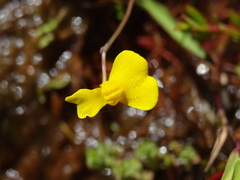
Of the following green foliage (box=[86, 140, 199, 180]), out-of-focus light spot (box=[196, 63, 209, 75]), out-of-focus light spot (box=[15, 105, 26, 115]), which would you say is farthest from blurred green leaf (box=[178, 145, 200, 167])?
out-of-focus light spot (box=[15, 105, 26, 115])

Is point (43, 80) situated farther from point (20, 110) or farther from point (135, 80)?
point (135, 80)

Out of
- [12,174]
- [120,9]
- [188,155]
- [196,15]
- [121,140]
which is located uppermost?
[196,15]

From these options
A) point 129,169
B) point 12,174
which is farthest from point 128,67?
point 12,174

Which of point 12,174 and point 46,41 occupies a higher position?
point 46,41

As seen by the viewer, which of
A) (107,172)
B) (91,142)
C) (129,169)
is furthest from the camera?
(91,142)

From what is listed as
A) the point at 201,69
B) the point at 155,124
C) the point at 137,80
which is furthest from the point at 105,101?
the point at 201,69

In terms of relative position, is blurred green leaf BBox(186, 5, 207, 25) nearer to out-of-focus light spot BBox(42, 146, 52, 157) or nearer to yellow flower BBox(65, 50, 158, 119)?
yellow flower BBox(65, 50, 158, 119)
